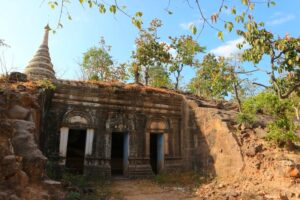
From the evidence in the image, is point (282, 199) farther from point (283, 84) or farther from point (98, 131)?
point (98, 131)

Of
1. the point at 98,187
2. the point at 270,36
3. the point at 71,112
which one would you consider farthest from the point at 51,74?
the point at 270,36

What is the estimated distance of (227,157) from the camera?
9.88 m

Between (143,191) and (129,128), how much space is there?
11.0 ft

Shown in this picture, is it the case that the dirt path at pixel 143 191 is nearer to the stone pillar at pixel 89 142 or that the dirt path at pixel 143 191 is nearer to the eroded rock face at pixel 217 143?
the stone pillar at pixel 89 142

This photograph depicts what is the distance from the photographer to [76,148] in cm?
1470

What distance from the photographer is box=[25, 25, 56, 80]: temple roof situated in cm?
1339

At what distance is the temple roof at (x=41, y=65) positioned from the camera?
13390 mm

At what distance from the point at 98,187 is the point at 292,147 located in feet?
21.4

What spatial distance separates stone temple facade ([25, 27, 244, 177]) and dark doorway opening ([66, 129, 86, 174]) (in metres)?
0.07

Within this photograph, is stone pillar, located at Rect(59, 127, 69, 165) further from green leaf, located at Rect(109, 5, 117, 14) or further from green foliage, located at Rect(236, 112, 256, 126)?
green leaf, located at Rect(109, 5, 117, 14)

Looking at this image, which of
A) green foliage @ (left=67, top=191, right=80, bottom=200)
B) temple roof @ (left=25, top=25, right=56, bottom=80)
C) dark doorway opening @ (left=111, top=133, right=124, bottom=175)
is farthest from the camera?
dark doorway opening @ (left=111, top=133, right=124, bottom=175)

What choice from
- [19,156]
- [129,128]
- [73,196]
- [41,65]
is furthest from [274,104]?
[41,65]

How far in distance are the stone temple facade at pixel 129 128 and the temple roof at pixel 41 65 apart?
74 millimetres

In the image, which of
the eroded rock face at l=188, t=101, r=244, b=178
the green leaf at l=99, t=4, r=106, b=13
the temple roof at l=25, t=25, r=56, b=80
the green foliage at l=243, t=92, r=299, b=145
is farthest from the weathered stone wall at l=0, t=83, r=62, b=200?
the green foliage at l=243, t=92, r=299, b=145
